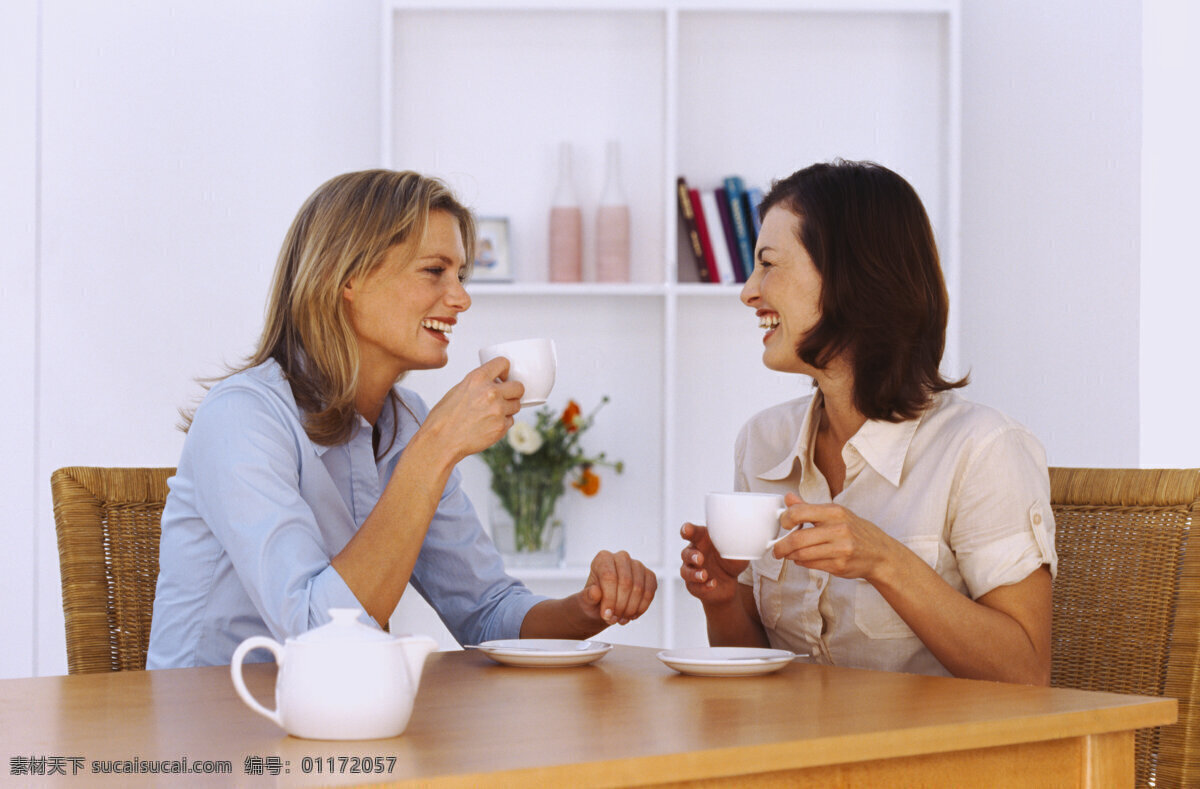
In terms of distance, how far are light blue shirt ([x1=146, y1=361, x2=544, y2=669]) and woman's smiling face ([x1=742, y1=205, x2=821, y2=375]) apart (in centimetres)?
53

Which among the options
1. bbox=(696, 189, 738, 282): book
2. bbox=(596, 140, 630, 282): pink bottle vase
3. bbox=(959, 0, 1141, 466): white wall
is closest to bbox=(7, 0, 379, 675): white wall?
bbox=(596, 140, 630, 282): pink bottle vase

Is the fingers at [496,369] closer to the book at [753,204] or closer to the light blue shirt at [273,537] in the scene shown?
the light blue shirt at [273,537]

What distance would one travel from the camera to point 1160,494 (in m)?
1.64

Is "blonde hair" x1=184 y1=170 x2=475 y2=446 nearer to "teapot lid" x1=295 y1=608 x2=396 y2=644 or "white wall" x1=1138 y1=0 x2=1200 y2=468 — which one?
"teapot lid" x1=295 y1=608 x2=396 y2=644

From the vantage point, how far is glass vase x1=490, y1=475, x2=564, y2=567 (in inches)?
124

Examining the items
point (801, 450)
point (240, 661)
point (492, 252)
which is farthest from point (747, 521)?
point (492, 252)

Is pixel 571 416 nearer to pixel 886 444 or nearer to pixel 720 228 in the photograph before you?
pixel 720 228

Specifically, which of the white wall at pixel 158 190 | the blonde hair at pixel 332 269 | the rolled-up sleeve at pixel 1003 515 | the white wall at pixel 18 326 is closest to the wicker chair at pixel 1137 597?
the rolled-up sleeve at pixel 1003 515

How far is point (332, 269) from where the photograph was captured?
181 centimetres

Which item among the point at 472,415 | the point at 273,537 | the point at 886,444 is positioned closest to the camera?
the point at 273,537

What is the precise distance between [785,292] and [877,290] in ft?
0.44

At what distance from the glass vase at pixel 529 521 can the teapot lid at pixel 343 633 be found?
7.41ft

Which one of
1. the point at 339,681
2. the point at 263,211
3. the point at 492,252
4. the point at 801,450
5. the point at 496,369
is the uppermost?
the point at 263,211

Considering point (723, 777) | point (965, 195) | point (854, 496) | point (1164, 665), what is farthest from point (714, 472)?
point (723, 777)
